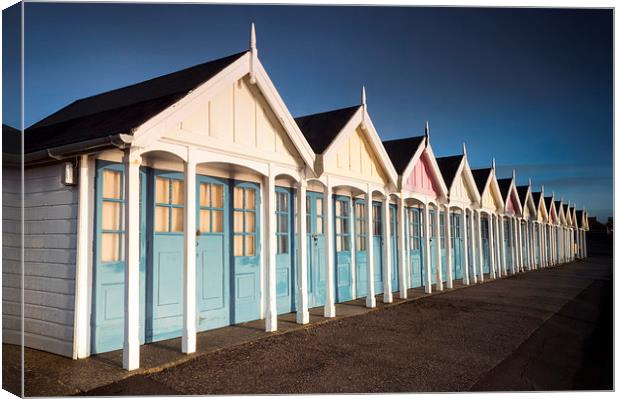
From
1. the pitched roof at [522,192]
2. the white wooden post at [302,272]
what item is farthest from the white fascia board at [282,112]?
the pitched roof at [522,192]

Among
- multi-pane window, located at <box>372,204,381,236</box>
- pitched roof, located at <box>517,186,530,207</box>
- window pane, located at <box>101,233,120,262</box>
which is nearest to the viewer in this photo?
window pane, located at <box>101,233,120,262</box>

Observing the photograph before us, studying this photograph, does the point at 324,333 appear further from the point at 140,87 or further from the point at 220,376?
the point at 140,87

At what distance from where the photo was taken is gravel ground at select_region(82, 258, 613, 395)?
4.90 meters

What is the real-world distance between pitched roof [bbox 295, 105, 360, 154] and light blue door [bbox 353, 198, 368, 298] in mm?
2385

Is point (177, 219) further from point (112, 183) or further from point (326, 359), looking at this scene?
point (326, 359)

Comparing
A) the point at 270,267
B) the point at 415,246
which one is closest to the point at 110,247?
the point at 270,267

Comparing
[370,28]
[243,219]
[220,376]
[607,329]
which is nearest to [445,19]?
[370,28]

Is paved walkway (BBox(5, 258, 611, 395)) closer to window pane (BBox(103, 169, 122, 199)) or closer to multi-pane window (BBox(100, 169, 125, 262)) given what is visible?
multi-pane window (BBox(100, 169, 125, 262))

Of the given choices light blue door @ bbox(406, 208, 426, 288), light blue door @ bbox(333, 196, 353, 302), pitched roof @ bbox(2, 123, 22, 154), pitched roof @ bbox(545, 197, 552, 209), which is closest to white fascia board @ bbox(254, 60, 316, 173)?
light blue door @ bbox(333, 196, 353, 302)

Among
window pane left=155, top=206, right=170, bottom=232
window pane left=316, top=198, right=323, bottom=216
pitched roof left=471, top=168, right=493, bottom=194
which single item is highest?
pitched roof left=471, top=168, right=493, bottom=194

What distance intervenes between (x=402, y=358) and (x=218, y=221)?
3.32 m

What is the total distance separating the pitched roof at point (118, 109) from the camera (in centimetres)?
553

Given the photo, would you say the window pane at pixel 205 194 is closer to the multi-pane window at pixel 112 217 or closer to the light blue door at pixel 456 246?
the multi-pane window at pixel 112 217

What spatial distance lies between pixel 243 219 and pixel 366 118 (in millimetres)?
3156
